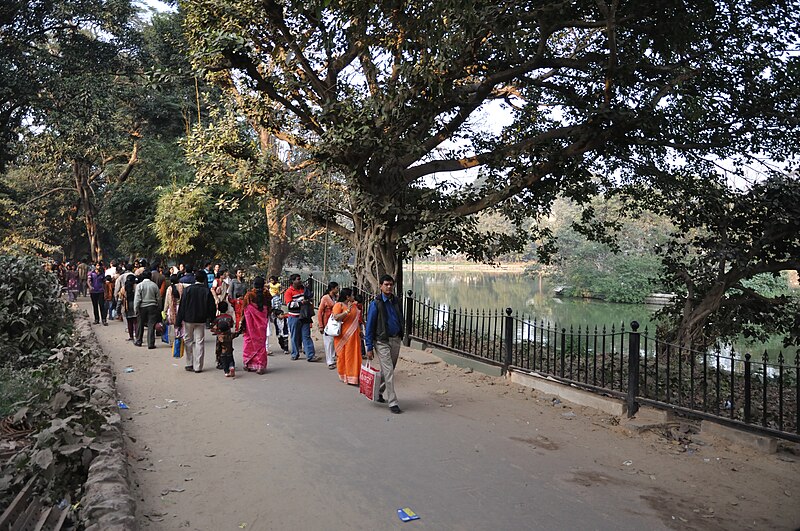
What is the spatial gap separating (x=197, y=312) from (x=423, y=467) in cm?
536

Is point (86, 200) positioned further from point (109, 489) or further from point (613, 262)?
point (109, 489)

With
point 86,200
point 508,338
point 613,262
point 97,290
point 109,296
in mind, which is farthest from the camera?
point 613,262

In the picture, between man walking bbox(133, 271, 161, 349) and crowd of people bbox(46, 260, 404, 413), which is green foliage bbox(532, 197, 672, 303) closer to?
crowd of people bbox(46, 260, 404, 413)

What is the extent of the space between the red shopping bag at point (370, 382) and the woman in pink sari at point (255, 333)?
243 cm

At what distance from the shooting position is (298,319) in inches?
428

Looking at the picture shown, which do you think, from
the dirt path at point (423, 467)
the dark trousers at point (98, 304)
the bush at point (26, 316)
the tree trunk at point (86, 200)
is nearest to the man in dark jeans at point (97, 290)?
the dark trousers at point (98, 304)

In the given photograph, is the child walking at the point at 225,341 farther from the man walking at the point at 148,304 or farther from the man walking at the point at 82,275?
the man walking at the point at 82,275

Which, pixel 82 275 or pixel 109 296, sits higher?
pixel 82 275

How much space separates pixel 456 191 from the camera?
1209cm

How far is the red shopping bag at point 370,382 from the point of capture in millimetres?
7703

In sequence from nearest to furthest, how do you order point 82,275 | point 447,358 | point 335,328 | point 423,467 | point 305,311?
point 423,467, point 335,328, point 305,311, point 447,358, point 82,275

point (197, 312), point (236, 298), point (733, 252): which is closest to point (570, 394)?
point (733, 252)

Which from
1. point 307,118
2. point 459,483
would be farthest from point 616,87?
point 459,483

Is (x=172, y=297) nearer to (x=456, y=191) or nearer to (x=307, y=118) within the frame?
(x=307, y=118)
